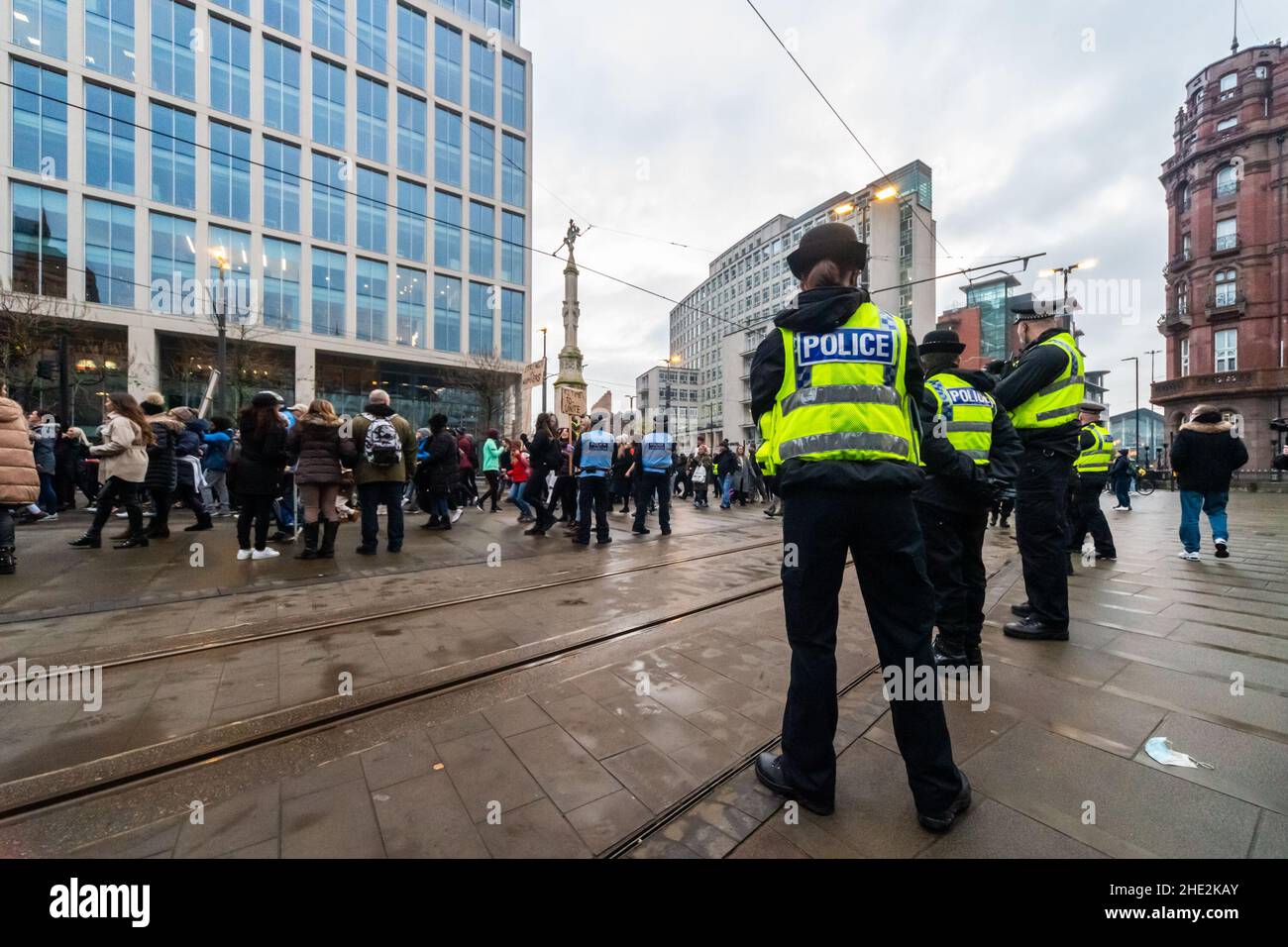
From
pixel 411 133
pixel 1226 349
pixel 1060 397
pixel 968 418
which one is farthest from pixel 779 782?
pixel 1226 349

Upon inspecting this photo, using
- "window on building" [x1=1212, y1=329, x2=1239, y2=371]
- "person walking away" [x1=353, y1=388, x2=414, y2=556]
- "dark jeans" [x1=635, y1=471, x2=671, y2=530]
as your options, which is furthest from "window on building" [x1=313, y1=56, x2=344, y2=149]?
"window on building" [x1=1212, y1=329, x2=1239, y2=371]

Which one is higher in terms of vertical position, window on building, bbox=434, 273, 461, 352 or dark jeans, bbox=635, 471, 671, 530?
window on building, bbox=434, 273, 461, 352

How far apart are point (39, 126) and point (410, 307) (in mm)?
17575

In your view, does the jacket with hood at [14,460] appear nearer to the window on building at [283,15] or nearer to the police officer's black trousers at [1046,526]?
the police officer's black trousers at [1046,526]

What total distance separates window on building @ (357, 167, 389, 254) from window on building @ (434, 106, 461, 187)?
12.0 feet

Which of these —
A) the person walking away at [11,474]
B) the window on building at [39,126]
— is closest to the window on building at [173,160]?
the window on building at [39,126]

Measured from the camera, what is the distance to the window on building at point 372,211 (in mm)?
32938

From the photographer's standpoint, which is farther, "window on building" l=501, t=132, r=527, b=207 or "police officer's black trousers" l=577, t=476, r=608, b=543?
"window on building" l=501, t=132, r=527, b=207

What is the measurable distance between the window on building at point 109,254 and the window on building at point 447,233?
50.0 ft

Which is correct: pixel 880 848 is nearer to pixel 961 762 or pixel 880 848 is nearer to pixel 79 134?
pixel 961 762

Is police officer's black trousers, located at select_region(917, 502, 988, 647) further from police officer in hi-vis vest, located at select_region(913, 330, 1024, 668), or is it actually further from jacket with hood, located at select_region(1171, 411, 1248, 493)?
jacket with hood, located at select_region(1171, 411, 1248, 493)

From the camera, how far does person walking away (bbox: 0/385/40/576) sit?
5.32m

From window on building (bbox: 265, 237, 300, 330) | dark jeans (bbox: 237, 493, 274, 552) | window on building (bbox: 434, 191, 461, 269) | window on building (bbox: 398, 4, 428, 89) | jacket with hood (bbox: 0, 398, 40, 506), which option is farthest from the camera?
window on building (bbox: 434, 191, 461, 269)
